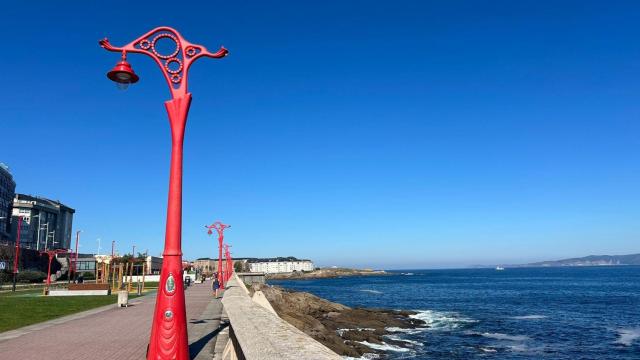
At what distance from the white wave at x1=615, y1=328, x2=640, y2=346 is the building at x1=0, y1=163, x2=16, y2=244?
94819 mm

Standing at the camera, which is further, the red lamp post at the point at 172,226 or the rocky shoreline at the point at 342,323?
the rocky shoreline at the point at 342,323

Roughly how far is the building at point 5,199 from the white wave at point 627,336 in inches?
3733

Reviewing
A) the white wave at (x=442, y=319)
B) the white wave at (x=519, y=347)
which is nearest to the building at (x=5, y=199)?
the white wave at (x=442, y=319)

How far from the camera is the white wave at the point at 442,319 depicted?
37.8 m

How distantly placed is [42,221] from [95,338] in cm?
13071

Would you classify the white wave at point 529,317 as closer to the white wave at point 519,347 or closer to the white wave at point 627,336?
the white wave at point 627,336

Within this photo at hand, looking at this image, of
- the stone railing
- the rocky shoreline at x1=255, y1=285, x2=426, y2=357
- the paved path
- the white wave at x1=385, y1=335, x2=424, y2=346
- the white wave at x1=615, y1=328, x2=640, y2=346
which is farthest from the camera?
the white wave at x1=615, y1=328, x2=640, y2=346

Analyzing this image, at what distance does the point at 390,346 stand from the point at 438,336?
6.07 m

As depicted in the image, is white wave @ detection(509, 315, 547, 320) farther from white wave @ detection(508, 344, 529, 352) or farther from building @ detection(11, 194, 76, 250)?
building @ detection(11, 194, 76, 250)

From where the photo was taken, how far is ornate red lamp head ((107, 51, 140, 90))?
8.01 meters

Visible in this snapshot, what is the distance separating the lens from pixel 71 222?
15038 centimetres

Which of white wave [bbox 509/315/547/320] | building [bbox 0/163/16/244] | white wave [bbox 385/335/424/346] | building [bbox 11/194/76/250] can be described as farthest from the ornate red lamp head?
building [bbox 11/194/76/250]

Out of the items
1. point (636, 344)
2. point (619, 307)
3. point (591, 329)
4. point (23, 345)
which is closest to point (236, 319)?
point (23, 345)

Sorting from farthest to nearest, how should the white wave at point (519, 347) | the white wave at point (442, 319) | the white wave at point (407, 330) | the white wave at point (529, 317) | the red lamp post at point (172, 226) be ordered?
the white wave at point (529, 317), the white wave at point (442, 319), the white wave at point (407, 330), the white wave at point (519, 347), the red lamp post at point (172, 226)
